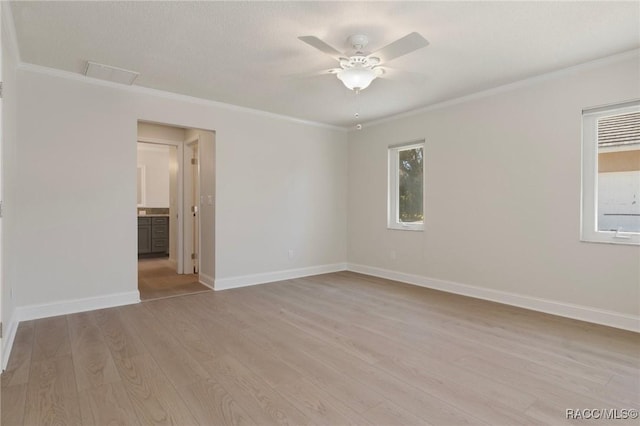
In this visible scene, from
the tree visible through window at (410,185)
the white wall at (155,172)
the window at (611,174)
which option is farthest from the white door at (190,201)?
the window at (611,174)

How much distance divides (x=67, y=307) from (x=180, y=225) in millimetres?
2333

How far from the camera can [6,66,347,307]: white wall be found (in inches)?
131

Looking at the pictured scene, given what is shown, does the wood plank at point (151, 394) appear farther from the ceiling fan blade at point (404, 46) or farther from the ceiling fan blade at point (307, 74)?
the ceiling fan blade at point (307, 74)

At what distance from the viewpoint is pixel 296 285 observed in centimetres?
484

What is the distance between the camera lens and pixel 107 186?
3.74 m

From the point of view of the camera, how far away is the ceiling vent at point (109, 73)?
3.30m

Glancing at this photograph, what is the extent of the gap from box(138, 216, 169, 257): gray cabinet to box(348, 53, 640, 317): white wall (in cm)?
516

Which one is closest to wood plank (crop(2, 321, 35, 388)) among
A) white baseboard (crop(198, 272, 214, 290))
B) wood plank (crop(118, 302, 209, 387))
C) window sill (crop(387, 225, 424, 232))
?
wood plank (crop(118, 302, 209, 387))

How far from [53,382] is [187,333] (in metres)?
0.99

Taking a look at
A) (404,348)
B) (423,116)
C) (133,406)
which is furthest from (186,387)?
(423,116)

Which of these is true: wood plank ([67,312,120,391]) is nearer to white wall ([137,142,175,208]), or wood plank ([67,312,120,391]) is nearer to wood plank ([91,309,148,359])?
wood plank ([91,309,148,359])

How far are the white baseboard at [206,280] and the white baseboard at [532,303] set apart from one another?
2.61m

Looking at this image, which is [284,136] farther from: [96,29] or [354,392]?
[354,392]

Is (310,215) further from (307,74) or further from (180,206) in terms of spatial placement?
(307,74)
